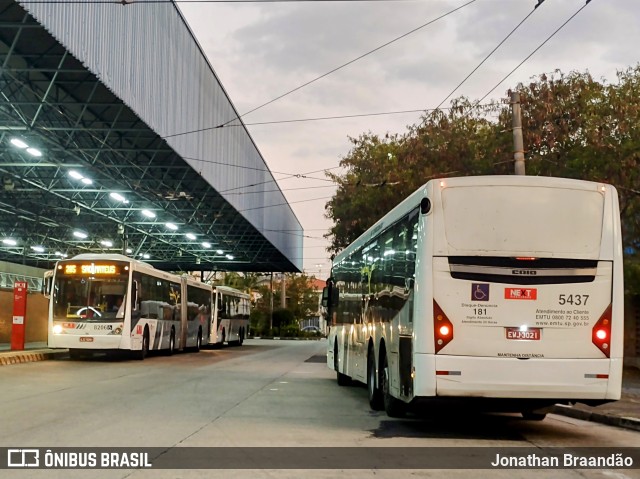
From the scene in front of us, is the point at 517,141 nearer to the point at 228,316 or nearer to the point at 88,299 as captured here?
the point at 88,299

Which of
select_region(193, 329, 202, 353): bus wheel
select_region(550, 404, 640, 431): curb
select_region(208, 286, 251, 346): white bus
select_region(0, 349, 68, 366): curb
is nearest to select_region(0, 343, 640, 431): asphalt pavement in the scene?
select_region(550, 404, 640, 431): curb

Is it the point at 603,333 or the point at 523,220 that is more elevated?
the point at 523,220

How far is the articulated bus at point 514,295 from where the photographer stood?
9.77 metres

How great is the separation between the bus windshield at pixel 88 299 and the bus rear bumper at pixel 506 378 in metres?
17.8

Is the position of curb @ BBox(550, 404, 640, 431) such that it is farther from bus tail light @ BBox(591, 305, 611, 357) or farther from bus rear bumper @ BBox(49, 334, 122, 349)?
bus rear bumper @ BBox(49, 334, 122, 349)

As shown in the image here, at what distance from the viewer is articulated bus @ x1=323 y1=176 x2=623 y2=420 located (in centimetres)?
977

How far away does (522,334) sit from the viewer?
9.84m

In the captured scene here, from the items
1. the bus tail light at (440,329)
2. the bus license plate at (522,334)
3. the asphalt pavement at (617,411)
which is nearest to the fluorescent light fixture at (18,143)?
the asphalt pavement at (617,411)

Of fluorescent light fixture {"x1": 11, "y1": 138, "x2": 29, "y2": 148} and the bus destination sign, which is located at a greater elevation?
fluorescent light fixture {"x1": 11, "y1": 138, "x2": 29, "y2": 148}

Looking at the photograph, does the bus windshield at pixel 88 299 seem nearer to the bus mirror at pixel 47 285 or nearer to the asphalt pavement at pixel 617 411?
the bus mirror at pixel 47 285

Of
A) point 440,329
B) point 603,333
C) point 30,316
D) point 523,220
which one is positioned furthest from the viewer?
point 30,316

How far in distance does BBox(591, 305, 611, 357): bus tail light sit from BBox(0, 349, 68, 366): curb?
18794mm

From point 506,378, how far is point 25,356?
65.9 ft

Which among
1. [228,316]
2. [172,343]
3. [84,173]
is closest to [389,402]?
[84,173]
